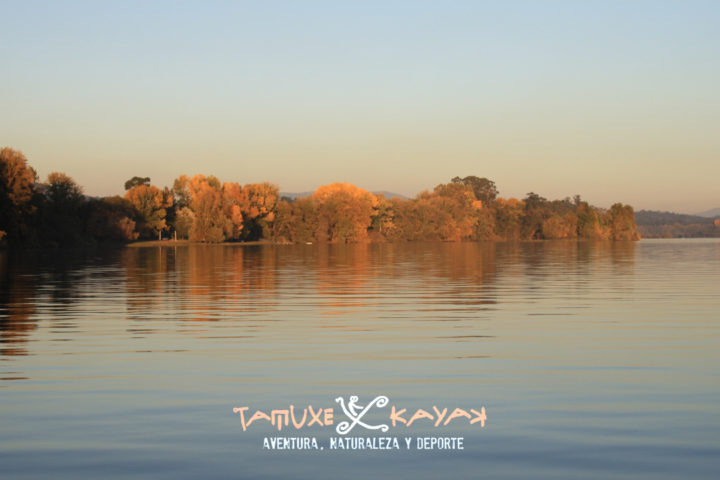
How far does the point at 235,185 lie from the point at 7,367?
4612 inches

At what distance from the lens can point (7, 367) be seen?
1122 cm

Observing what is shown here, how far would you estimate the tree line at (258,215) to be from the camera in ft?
291

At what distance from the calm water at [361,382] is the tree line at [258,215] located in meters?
73.1

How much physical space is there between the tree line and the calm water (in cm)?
7314

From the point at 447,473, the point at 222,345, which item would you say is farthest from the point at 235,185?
the point at 447,473

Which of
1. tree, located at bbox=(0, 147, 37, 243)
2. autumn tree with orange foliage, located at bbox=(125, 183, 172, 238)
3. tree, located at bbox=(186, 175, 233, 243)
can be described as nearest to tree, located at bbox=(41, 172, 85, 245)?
tree, located at bbox=(0, 147, 37, 243)

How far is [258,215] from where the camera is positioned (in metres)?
132

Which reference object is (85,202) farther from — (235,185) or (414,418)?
(414,418)

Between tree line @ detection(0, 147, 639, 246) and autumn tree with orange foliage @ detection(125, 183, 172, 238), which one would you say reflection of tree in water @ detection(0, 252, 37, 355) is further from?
autumn tree with orange foliage @ detection(125, 183, 172, 238)

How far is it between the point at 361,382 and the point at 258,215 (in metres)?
123

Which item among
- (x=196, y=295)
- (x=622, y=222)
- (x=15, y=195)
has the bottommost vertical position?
(x=196, y=295)

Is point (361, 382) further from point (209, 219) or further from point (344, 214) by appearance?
point (344, 214)

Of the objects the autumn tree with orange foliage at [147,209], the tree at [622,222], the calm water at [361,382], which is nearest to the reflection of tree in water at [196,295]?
the calm water at [361,382]

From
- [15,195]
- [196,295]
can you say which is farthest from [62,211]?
[196,295]
